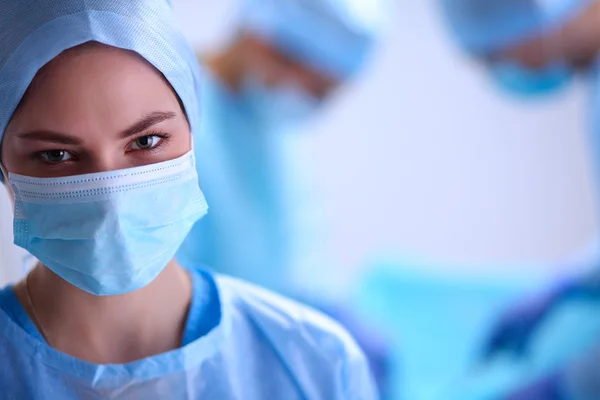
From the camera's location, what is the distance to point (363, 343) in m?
2.88

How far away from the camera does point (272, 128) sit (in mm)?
3002

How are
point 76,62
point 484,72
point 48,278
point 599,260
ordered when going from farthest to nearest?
1. point 484,72
2. point 599,260
3. point 48,278
4. point 76,62

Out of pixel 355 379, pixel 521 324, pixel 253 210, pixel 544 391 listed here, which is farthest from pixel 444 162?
pixel 355 379

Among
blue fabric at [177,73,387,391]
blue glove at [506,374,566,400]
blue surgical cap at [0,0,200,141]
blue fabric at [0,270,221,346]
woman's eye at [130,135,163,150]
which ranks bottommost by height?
blue glove at [506,374,566,400]

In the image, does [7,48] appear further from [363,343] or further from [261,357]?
[363,343]

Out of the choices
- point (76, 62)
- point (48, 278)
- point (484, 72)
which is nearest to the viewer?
point (76, 62)

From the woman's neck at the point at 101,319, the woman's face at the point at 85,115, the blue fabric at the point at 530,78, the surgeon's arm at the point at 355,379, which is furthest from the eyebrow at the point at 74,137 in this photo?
the blue fabric at the point at 530,78

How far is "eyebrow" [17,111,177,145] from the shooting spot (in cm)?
93

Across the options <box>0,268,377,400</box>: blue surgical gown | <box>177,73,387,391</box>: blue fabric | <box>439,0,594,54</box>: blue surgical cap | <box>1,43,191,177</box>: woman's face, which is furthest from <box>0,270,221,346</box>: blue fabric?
<box>439,0,594,54</box>: blue surgical cap

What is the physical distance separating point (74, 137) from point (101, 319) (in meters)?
0.29

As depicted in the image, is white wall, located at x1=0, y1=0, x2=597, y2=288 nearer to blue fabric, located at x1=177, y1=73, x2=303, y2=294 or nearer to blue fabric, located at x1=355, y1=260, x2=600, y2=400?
blue fabric, located at x1=355, y1=260, x2=600, y2=400

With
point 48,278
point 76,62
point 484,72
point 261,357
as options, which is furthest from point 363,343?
point 76,62

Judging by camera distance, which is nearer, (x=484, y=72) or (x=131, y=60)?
(x=131, y=60)

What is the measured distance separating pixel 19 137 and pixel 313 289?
7.20 feet
